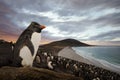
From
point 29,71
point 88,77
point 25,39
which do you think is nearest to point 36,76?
point 29,71

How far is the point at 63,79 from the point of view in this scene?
726cm

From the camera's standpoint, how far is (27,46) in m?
9.58

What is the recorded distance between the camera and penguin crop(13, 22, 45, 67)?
30.4ft

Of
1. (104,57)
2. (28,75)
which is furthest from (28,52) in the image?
(104,57)

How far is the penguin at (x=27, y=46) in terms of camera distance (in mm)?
9266

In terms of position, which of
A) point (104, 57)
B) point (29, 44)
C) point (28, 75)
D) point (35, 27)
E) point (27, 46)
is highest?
point (35, 27)

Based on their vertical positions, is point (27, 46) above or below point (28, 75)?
above

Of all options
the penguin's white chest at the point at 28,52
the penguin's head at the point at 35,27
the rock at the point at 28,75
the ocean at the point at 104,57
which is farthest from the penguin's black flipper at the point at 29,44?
the ocean at the point at 104,57

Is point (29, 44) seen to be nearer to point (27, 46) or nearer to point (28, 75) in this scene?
point (27, 46)

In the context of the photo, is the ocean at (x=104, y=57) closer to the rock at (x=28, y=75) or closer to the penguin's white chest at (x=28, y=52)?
the penguin's white chest at (x=28, y=52)

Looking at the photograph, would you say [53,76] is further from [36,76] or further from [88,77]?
[88,77]

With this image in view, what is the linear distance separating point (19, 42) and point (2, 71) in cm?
284

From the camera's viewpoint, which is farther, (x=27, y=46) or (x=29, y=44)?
(x=29, y=44)

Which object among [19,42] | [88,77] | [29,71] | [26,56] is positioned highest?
[19,42]
